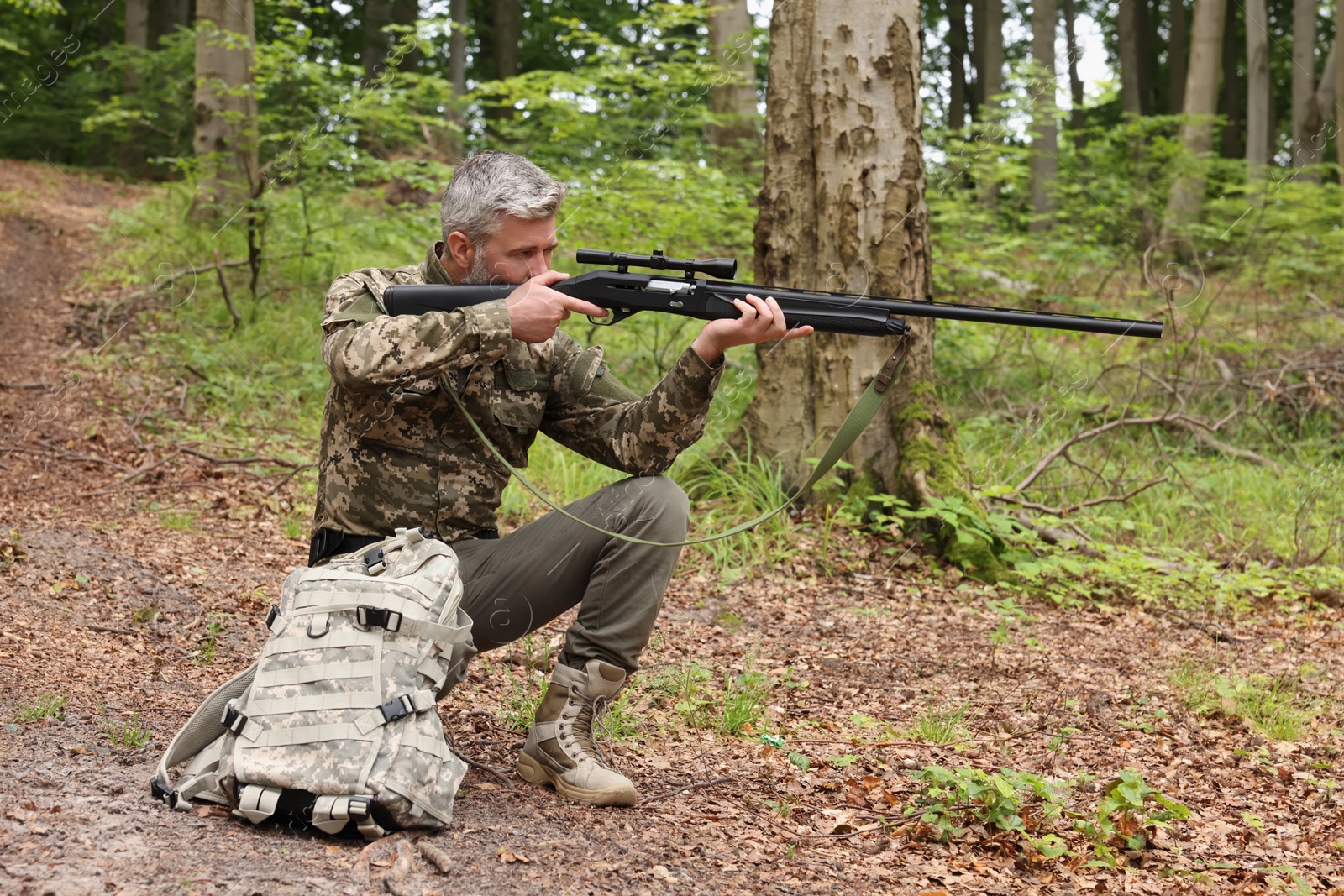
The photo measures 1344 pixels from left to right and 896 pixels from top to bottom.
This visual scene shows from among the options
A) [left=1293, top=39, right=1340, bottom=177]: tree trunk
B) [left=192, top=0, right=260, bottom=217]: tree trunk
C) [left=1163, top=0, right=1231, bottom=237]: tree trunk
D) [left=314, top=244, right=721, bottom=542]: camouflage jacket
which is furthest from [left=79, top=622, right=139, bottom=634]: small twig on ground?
[left=1293, top=39, right=1340, bottom=177]: tree trunk

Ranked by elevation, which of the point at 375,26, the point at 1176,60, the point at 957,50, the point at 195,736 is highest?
the point at 957,50

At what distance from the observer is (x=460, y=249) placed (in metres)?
2.85

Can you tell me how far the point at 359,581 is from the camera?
237cm

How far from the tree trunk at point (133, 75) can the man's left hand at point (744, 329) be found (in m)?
15.2

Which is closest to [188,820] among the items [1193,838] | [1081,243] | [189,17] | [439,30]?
[1193,838]

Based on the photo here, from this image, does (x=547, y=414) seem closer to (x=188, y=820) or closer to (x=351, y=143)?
(x=188, y=820)

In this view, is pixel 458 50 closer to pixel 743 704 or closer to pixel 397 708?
pixel 743 704

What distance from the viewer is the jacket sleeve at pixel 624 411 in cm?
285

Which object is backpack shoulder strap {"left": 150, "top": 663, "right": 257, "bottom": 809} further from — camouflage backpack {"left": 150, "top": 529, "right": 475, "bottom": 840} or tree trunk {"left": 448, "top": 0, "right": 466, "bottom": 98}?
tree trunk {"left": 448, "top": 0, "right": 466, "bottom": 98}

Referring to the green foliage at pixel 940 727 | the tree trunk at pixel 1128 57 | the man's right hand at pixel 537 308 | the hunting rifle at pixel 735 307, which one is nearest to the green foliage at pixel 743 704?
the green foliage at pixel 940 727

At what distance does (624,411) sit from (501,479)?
400 millimetres

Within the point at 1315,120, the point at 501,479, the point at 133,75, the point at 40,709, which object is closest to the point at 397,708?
the point at 501,479

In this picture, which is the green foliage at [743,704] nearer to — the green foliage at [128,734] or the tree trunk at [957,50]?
the green foliage at [128,734]

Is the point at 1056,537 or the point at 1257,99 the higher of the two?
the point at 1257,99
